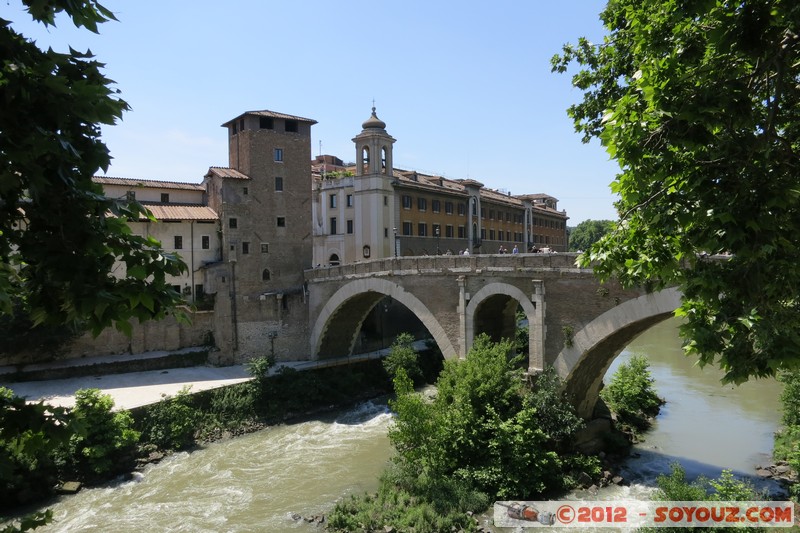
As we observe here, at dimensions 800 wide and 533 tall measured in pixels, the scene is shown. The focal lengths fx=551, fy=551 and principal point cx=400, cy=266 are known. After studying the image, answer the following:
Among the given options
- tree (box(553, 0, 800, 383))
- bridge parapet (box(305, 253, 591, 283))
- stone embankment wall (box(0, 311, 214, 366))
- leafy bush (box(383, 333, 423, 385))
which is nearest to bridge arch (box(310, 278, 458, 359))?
bridge parapet (box(305, 253, 591, 283))

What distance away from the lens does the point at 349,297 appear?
29.0 metres

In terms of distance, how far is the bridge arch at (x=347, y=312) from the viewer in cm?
2672

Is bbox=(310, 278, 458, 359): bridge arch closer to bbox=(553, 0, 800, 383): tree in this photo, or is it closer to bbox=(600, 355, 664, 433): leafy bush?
bbox=(600, 355, 664, 433): leafy bush

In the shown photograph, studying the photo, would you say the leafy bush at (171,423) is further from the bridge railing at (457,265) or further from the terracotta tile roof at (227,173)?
the terracotta tile roof at (227,173)

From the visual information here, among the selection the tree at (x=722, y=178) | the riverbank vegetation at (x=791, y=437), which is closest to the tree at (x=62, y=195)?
the tree at (x=722, y=178)

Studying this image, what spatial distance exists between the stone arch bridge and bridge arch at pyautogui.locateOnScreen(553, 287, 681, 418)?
3 cm

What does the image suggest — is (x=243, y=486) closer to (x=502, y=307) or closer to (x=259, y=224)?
(x=502, y=307)

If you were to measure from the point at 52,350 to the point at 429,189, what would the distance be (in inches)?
972

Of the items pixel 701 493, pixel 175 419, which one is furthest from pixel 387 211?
pixel 701 493

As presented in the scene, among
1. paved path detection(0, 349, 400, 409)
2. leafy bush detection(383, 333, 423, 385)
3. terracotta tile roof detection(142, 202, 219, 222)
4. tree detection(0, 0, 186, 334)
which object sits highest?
terracotta tile roof detection(142, 202, 219, 222)

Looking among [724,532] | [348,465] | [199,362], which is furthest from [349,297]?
[724,532]

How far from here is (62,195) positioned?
3.38m

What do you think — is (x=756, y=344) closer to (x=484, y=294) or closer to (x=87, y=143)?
(x=87, y=143)

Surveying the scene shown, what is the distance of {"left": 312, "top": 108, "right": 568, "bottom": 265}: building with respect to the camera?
35.6m
